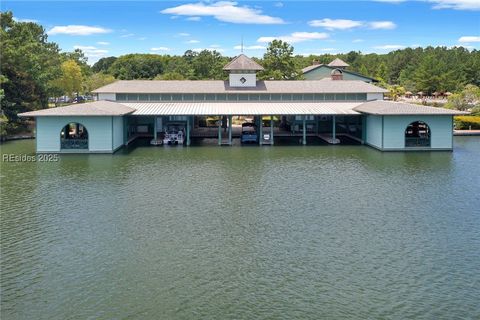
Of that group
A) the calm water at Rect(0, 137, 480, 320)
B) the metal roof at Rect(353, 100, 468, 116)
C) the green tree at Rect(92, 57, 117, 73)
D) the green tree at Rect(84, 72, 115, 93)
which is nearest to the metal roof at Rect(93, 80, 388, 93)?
the metal roof at Rect(353, 100, 468, 116)

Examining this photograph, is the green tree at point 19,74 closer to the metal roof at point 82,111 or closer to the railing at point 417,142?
the metal roof at point 82,111

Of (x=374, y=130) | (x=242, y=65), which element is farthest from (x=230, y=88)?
(x=374, y=130)

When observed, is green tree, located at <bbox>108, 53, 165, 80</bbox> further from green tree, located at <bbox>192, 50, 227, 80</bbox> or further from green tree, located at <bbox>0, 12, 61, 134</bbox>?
green tree, located at <bbox>0, 12, 61, 134</bbox>

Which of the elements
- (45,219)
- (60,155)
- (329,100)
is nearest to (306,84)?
(329,100)

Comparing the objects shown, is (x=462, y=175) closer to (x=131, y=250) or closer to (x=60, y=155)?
(x=131, y=250)

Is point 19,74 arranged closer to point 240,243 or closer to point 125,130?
point 125,130
